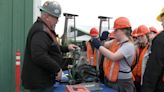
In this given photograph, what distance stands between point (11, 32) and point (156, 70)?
306 centimetres

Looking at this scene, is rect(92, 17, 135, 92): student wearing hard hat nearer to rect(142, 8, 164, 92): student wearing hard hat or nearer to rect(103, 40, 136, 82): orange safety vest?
rect(103, 40, 136, 82): orange safety vest

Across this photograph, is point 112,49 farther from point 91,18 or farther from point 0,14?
point 91,18

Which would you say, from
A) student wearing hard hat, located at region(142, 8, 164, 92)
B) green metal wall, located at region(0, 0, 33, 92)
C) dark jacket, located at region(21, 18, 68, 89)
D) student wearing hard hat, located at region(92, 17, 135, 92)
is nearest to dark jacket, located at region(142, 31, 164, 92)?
student wearing hard hat, located at region(142, 8, 164, 92)

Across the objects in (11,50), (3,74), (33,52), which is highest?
(33,52)

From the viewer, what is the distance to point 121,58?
338 cm

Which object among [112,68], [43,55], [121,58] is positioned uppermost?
[43,55]

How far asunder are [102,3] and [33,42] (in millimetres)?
6508

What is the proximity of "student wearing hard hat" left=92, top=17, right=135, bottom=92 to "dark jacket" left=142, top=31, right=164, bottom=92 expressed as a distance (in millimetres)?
736

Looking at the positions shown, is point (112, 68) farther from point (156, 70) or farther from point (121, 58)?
point (156, 70)

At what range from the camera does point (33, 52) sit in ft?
9.30

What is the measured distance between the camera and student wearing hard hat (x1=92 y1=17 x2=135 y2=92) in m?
3.37

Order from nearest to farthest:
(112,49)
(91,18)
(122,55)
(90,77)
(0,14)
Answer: (122,55)
(112,49)
(90,77)
(0,14)
(91,18)

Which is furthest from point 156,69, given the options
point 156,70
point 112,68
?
point 112,68

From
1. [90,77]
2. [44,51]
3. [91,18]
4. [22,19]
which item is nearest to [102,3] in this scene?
[91,18]
